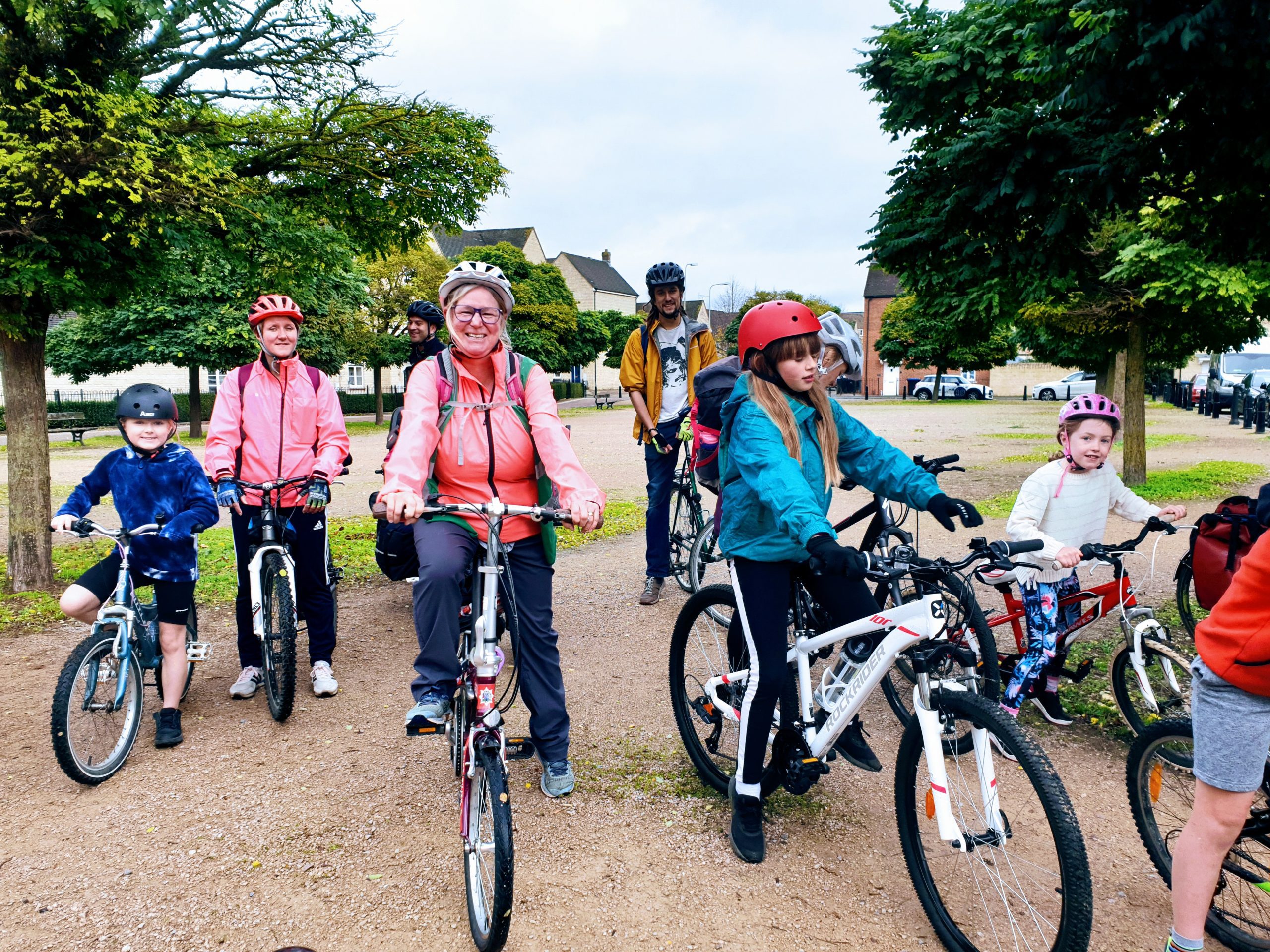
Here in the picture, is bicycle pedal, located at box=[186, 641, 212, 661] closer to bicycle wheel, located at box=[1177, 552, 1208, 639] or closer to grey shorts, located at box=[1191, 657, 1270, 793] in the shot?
grey shorts, located at box=[1191, 657, 1270, 793]

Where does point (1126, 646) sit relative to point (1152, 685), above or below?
above

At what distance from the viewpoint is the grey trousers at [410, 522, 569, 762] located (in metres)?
3.04

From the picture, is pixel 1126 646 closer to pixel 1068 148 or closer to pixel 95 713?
pixel 1068 148

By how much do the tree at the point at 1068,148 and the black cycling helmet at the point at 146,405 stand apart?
4.94m

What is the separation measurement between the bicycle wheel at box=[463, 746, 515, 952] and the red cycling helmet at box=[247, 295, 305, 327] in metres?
2.96

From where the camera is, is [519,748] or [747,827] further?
[747,827]

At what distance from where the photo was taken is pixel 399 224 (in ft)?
26.5

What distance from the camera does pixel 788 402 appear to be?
3119 millimetres

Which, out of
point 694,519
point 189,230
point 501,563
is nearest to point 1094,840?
point 501,563

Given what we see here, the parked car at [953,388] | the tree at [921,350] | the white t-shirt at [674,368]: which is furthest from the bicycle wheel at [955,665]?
the parked car at [953,388]

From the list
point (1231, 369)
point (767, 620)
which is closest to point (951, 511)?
point (767, 620)

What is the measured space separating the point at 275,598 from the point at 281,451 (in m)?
0.82

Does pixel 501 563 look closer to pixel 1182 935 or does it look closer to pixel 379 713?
pixel 379 713

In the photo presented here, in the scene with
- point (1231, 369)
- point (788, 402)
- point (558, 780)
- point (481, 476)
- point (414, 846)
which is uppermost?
point (1231, 369)
